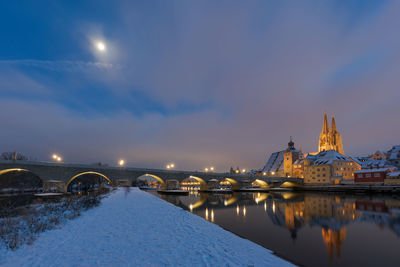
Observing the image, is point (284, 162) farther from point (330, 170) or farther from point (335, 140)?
point (330, 170)

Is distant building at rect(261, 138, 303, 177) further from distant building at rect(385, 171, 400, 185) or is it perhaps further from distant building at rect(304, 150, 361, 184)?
distant building at rect(385, 171, 400, 185)

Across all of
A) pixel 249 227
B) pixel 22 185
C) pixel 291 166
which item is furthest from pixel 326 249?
pixel 291 166

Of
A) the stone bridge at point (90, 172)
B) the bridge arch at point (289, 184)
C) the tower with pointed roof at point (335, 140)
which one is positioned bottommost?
the bridge arch at point (289, 184)

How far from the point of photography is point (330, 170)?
74.1 meters

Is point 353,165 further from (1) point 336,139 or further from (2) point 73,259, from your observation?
(2) point 73,259

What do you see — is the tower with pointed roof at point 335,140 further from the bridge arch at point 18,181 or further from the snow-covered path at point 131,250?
the bridge arch at point 18,181

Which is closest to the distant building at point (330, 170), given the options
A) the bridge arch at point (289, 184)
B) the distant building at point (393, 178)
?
the bridge arch at point (289, 184)

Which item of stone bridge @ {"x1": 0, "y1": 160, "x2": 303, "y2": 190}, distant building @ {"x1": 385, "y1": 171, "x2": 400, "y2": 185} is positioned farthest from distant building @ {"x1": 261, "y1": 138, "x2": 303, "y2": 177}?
distant building @ {"x1": 385, "y1": 171, "x2": 400, "y2": 185}

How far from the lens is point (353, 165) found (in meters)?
79.4

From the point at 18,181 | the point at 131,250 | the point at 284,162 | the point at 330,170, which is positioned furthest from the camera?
the point at 284,162

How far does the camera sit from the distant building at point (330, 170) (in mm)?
73812

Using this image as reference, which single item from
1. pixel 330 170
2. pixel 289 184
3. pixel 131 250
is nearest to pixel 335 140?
pixel 330 170

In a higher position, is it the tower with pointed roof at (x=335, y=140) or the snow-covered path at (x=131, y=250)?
the tower with pointed roof at (x=335, y=140)

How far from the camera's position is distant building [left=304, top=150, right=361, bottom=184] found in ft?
242
